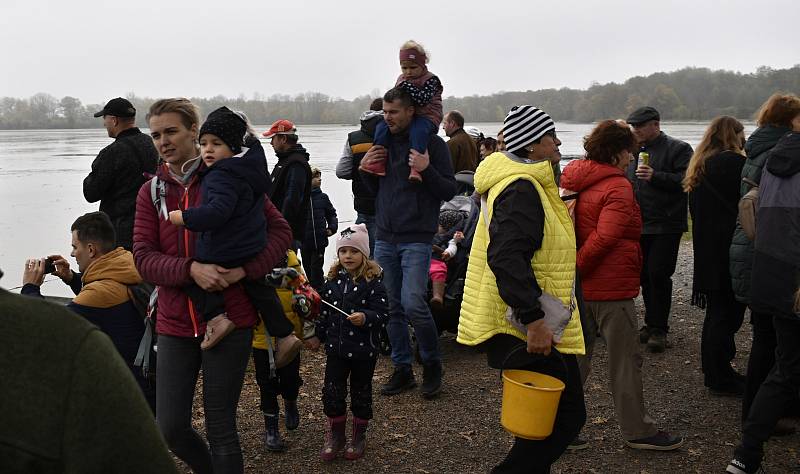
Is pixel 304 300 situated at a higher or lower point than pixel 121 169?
lower

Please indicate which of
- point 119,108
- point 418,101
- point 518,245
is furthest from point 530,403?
point 119,108

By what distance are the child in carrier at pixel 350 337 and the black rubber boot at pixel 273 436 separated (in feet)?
0.97

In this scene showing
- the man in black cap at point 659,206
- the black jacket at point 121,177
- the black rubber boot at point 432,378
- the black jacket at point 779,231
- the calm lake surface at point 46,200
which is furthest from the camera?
the calm lake surface at point 46,200

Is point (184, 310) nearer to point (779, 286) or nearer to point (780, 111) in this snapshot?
point (779, 286)

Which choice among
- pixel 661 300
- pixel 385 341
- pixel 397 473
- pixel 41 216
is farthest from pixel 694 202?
pixel 41 216

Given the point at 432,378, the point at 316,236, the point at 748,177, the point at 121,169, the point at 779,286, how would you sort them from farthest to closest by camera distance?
the point at 316,236
the point at 121,169
the point at 432,378
the point at 748,177
the point at 779,286

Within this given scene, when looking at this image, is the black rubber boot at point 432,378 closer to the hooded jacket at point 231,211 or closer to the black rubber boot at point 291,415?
the black rubber boot at point 291,415

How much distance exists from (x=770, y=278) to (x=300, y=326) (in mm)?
2646

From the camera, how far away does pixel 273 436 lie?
15.6 feet

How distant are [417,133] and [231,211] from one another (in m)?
2.33

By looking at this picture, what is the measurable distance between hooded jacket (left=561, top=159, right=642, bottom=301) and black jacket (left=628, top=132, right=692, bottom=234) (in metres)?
2.25

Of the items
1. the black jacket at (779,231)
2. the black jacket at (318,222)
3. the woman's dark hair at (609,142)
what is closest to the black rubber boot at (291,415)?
the woman's dark hair at (609,142)

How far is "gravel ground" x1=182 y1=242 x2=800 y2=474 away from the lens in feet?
14.8

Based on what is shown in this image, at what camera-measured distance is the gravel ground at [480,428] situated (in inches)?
177
